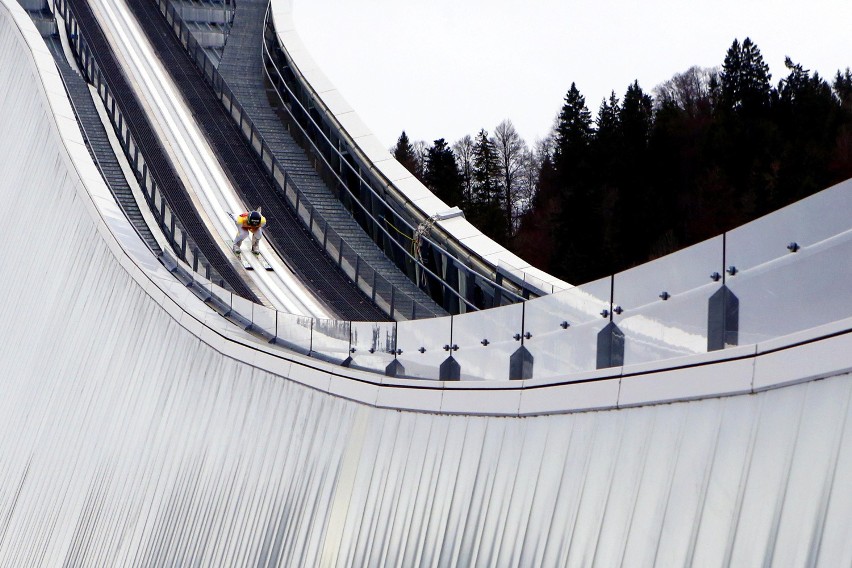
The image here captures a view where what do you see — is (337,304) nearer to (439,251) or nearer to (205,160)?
(439,251)

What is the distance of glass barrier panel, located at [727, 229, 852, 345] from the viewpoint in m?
6.54

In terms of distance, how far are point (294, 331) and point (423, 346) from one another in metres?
4.07

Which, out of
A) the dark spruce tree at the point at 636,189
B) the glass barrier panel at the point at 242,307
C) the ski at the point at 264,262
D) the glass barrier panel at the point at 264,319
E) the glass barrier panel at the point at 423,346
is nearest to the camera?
the glass barrier panel at the point at 423,346

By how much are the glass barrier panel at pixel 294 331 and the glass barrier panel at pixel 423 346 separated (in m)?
2.83

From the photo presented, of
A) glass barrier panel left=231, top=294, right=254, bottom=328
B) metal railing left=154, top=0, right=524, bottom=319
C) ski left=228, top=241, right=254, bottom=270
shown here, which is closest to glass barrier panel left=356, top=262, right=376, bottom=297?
metal railing left=154, top=0, right=524, bottom=319

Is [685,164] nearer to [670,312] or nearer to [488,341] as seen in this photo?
[488,341]

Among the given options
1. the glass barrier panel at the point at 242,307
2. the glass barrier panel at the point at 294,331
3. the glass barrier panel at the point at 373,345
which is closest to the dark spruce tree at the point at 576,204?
the glass barrier panel at the point at 242,307

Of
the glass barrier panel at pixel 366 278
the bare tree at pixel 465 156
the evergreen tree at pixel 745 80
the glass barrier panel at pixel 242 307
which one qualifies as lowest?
→ the glass barrier panel at pixel 242 307

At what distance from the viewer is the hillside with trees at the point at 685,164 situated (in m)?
46.7

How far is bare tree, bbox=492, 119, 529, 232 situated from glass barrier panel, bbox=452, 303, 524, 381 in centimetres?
5371

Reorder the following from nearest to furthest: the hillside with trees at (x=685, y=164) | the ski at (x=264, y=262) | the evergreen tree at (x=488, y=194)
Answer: the ski at (x=264, y=262) → the hillside with trees at (x=685, y=164) → the evergreen tree at (x=488, y=194)

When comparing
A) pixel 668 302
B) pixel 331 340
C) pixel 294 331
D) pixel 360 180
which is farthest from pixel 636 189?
pixel 668 302

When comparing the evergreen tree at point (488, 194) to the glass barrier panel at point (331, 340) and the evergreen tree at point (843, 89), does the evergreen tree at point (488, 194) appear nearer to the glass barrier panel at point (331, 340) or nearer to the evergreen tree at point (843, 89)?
the evergreen tree at point (843, 89)

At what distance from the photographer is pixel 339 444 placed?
12.0m
